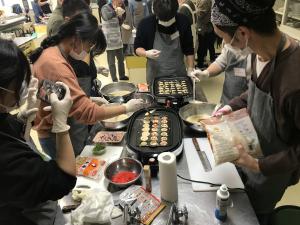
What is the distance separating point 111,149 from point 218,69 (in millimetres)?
1236

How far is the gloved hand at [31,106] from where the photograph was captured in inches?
54.2

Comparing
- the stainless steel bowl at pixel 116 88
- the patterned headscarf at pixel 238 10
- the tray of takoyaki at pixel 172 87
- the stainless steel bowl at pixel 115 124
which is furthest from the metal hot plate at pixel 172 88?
the patterned headscarf at pixel 238 10

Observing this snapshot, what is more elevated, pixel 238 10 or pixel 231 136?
pixel 238 10

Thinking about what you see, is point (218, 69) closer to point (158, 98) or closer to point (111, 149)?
point (158, 98)

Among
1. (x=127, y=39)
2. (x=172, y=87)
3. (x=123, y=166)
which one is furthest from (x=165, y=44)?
Answer: (x=127, y=39)

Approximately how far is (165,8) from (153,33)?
0.99ft

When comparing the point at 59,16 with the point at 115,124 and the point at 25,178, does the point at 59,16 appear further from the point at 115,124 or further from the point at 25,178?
the point at 25,178

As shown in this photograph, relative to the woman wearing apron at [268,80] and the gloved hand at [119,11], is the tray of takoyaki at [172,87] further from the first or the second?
the gloved hand at [119,11]

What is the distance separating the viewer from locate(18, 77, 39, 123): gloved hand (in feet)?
4.52

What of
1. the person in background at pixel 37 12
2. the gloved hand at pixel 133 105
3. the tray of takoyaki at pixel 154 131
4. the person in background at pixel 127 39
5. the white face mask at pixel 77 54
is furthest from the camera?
the person in background at pixel 37 12

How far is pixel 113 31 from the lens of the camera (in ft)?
15.4

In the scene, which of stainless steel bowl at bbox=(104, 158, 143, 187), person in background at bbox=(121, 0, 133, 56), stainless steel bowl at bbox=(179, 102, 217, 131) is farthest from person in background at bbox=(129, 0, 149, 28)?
stainless steel bowl at bbox=(104, 158, 143, 187)

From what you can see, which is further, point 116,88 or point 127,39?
point 127,39

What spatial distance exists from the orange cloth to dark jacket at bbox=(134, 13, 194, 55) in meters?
1.21
